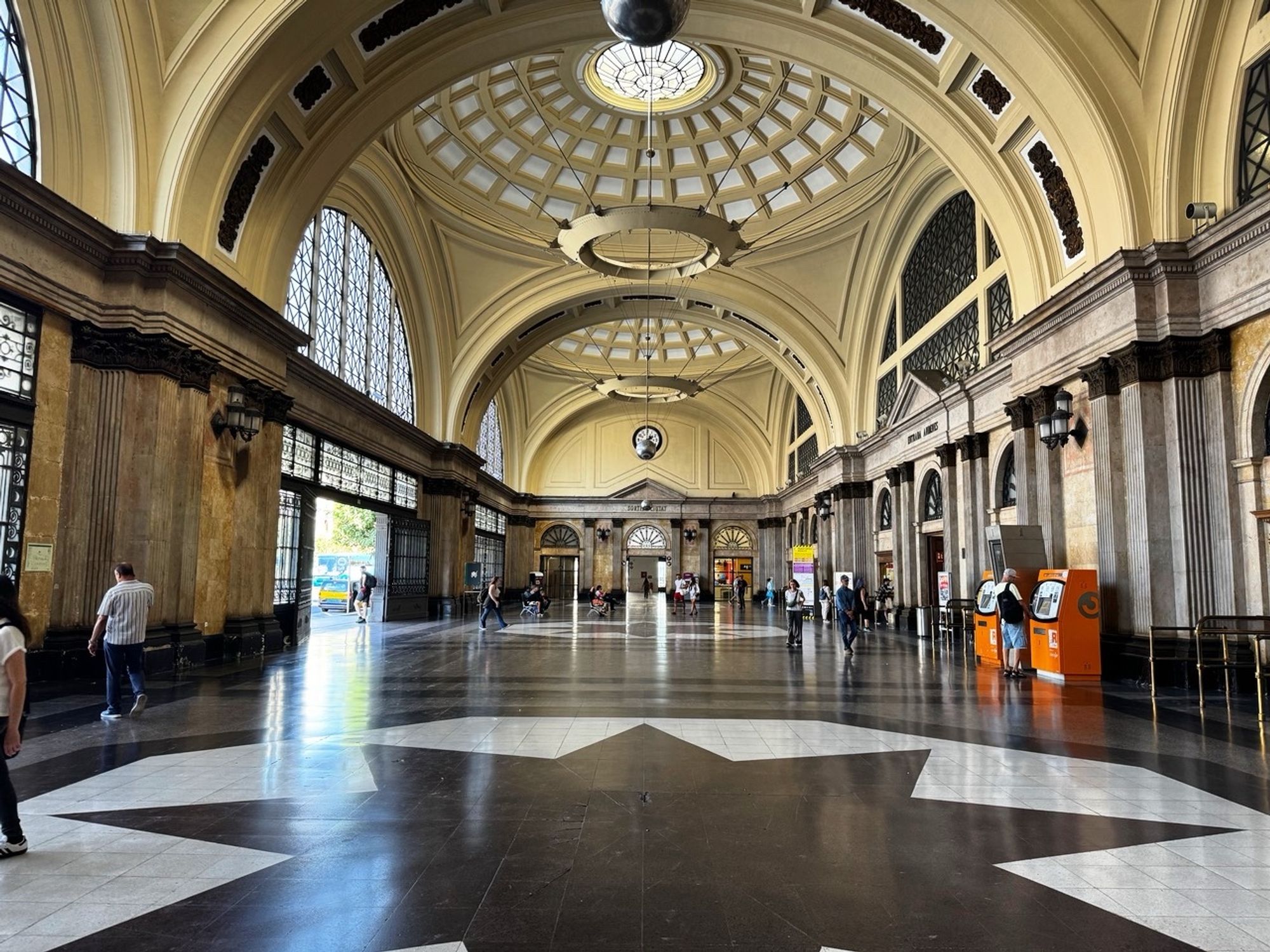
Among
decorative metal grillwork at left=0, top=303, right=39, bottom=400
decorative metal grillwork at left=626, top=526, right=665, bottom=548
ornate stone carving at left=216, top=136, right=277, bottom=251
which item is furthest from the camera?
decorative metal grillwork at left=626, top=526, right=665, bottom=548

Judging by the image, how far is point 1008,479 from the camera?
14.2 metres

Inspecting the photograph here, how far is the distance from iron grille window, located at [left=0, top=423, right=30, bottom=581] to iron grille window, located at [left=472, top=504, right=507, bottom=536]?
59.5 feet

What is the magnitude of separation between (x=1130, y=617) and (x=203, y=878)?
10.1m

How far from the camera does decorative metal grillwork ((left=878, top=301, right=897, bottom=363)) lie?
68.2 ft

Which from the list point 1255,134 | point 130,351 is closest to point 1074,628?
point 1255,134

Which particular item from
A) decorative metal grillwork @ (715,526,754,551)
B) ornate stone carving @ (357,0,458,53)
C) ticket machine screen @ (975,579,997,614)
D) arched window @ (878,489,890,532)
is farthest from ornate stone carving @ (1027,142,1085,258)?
decorative metal grillwork @ (715,526,754,551)

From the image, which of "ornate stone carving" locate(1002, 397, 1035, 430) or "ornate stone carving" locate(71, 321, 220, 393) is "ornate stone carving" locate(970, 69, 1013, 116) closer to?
"ornate stone carving" locate(1002, 397, 1035, 430)

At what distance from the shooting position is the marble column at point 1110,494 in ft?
31.6

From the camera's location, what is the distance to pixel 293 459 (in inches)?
566

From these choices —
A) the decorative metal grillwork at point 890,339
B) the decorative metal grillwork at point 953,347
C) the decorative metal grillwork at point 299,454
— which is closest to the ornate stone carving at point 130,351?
the decorative metal grillwork at point 299,454

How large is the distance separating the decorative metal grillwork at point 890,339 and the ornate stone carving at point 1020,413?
8683 millimetres

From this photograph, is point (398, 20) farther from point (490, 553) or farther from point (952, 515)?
point (490, 553)

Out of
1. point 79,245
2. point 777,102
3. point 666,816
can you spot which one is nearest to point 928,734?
point 666,816

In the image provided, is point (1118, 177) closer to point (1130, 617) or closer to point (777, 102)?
point (1130, 617)
